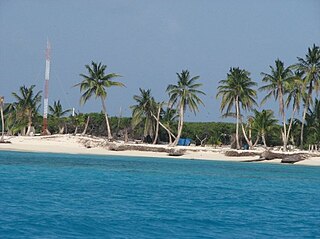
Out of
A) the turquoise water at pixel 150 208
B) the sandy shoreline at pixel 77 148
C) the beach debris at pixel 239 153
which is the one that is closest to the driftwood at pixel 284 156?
the sandy shoreline at pixel 77 148

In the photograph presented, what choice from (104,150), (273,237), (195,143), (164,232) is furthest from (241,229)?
(195,143)

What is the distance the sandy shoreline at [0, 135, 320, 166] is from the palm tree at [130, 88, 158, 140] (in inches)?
270

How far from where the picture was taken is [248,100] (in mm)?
64938

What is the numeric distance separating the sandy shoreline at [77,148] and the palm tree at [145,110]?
6.85 metres

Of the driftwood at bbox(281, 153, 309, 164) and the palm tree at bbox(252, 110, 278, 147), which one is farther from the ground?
the palm tree at bbox(252, 110, 278, 147)

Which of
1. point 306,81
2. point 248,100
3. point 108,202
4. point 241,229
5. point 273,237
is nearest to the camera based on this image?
point 273,237

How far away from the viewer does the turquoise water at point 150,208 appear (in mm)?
13805

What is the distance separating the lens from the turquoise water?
1380 cm

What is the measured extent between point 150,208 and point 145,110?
52992 mm

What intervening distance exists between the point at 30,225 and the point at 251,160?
43871mm

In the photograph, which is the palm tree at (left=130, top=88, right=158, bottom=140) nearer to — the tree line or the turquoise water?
the tree line

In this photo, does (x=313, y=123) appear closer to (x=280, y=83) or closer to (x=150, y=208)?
(x=280, y=83)

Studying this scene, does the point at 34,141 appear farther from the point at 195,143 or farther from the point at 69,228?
the point at 69,228

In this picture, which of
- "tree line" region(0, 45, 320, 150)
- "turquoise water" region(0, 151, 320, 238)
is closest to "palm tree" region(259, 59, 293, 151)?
"tree line" region(0, 45, 320, 150)
